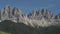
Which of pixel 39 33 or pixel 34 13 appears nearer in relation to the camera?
pixel 39 33

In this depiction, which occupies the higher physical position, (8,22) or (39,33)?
(8,22)

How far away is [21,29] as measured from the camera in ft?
35.3

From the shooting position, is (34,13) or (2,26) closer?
(2,26)

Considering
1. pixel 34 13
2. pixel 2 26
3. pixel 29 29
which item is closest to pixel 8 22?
pixel 2 26

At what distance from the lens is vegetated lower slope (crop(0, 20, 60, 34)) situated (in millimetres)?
10539

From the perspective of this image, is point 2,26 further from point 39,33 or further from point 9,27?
point 39,33

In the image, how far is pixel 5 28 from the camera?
36.2 ft

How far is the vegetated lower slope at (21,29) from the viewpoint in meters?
10.5

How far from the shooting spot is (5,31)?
1102 centimetres

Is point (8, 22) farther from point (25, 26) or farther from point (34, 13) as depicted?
point (34, 13)

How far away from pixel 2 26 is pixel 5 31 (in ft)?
1.24

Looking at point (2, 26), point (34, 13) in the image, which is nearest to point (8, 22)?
point (2, 26)

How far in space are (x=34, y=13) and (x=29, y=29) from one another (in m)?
146

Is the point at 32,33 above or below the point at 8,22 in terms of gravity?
below
